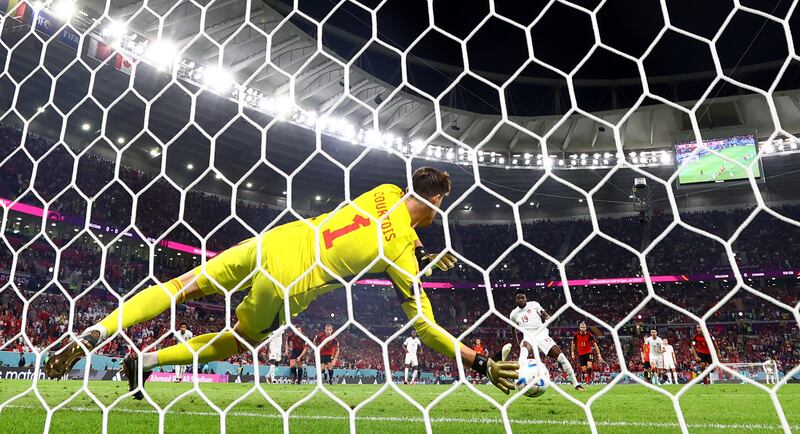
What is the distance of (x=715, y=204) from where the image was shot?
23672mm

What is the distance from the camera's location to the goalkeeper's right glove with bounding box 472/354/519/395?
223cm

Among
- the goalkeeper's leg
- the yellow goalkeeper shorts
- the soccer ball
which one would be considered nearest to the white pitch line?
the soccer ball

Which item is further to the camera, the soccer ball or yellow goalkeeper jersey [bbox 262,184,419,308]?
the soccer ball

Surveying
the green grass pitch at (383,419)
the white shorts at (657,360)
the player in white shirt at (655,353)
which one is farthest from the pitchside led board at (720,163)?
the green grass pitch at (383,419)

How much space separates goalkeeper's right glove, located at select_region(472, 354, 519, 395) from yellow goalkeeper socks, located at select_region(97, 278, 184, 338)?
4.55ft

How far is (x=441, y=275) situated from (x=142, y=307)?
22.9 m

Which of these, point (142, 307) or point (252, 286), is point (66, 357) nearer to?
point (142, 307)

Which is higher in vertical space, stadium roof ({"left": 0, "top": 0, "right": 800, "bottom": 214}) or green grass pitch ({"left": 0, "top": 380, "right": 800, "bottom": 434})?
stadium roof ({"left": 0, "top": 0, "right": 800, "bottom": 214})

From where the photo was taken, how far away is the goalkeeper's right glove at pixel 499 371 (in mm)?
2230

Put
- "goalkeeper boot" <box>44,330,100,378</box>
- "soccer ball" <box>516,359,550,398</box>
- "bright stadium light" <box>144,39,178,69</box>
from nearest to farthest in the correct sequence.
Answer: "goalkeeper boot" <box>44,330,100,378</box>, "bright stadium light" <box>144,39,178,69</box>, "soccer ball" <box>516,359,550,398</box>

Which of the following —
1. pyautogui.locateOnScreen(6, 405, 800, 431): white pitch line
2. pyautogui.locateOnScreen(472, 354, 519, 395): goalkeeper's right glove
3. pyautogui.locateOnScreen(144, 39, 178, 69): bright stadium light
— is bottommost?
pyautogui.locateOnScreen(6, 405, 800, 431): white pitch line

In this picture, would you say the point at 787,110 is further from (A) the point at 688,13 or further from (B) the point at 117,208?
(B) the point at 117,208

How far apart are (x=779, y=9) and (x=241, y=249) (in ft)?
47.0

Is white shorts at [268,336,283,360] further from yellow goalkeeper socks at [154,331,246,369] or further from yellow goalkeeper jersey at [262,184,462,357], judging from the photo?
yellow goalkeeper jersey at [262,184,462,357]
